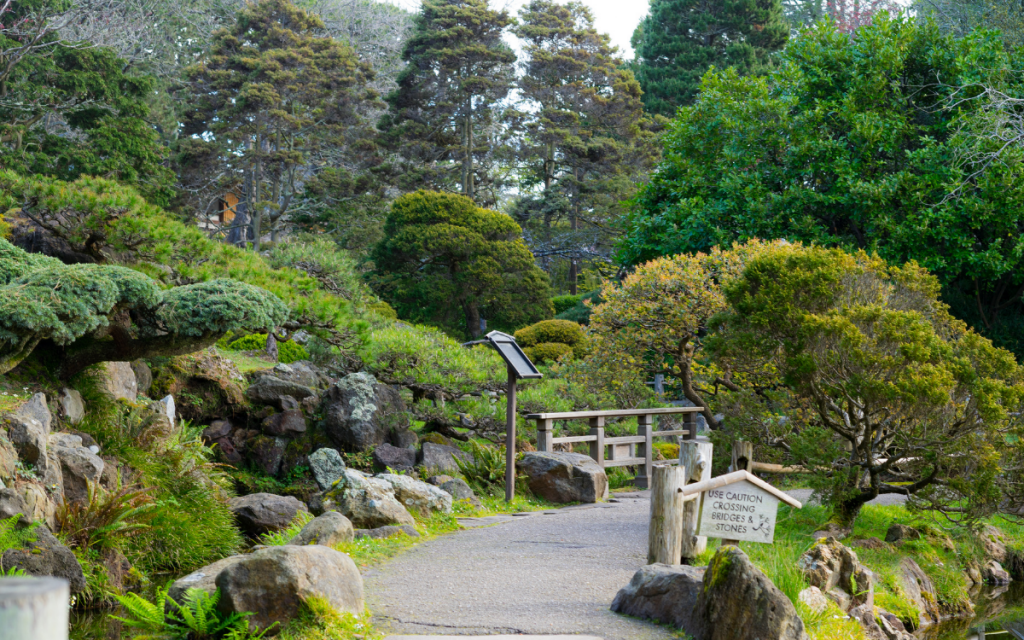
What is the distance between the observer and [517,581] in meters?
6.09

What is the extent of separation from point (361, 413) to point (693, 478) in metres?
5.23

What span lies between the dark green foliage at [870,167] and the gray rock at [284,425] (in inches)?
270

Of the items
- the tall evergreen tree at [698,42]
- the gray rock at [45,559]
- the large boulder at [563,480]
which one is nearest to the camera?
the gray rock at [45,559]

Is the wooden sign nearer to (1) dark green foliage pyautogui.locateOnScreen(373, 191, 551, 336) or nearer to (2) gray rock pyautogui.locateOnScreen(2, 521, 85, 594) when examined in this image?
(2) gray rock pyautogui.locateOnScreen(2, 521, 85, 594)

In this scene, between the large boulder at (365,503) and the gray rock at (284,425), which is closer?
the large boulder at (365,503)

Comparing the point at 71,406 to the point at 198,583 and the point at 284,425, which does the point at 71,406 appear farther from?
the point at 198,583

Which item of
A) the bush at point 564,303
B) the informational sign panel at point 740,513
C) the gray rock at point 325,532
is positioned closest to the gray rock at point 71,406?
the gray rock at point 325,532

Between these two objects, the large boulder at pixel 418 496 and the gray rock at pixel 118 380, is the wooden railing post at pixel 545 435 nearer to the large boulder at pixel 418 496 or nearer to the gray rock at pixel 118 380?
the large boulder at pixel 418 496

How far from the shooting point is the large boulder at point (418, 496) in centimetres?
850

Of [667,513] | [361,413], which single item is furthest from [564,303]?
[667,513]

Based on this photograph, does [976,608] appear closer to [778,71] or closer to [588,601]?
[588,601]

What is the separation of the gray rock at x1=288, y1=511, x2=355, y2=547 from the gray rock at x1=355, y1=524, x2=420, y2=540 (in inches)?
33.2

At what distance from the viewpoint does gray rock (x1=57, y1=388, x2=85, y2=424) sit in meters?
8.73

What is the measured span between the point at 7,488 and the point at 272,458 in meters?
4.36
